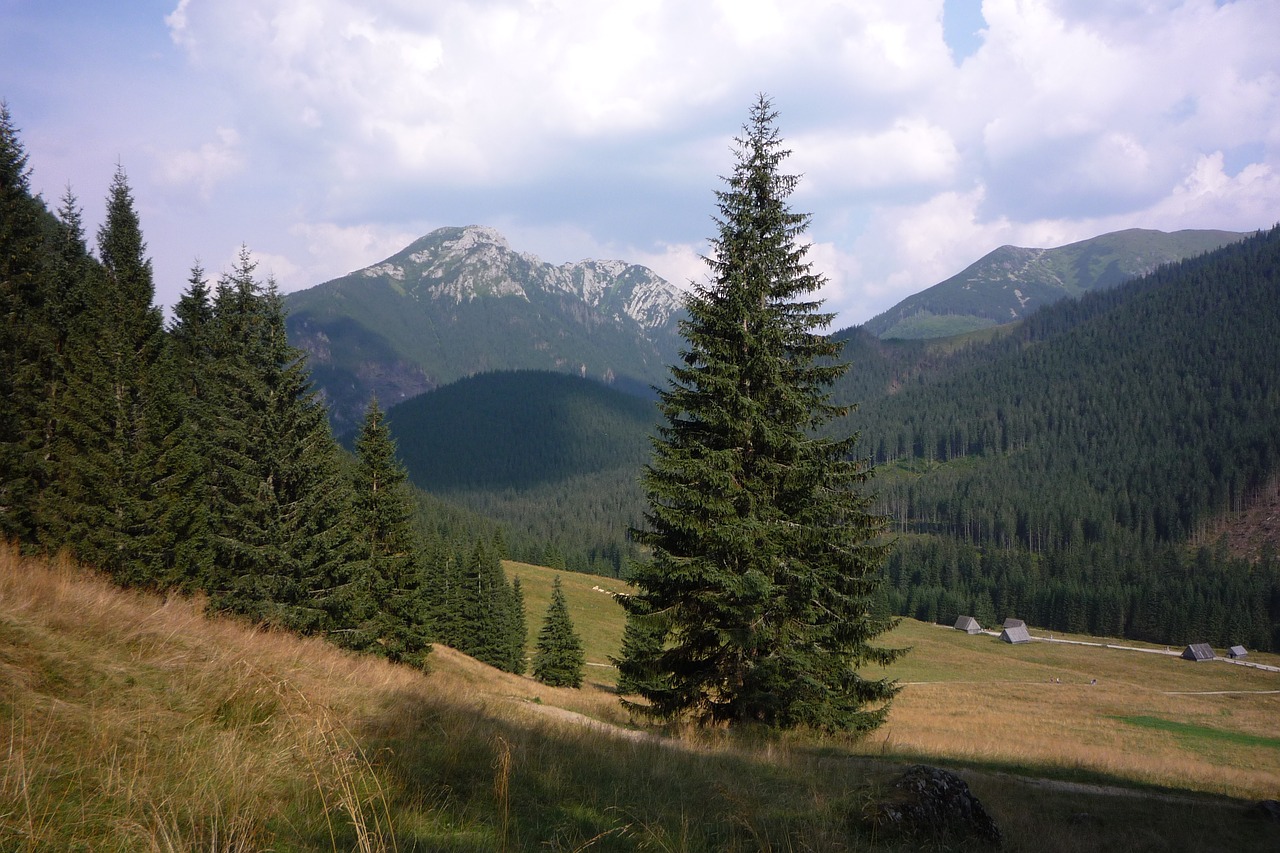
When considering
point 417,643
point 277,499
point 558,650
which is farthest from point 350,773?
point 558,650

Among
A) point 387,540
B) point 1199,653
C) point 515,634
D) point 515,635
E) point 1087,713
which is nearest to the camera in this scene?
point 387,540

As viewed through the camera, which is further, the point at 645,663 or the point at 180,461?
the point at 180,461

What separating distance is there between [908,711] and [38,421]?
4442cm

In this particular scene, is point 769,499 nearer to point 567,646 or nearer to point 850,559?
point 850,559

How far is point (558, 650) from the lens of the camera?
158 feet

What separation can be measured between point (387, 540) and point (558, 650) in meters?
21.7

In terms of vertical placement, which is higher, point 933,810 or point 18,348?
point 18,348

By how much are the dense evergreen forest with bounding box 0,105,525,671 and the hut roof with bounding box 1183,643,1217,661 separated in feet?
362

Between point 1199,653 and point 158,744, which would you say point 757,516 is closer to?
point 158,744

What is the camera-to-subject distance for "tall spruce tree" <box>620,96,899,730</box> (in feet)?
45.5

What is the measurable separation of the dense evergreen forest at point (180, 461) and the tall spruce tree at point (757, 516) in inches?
545

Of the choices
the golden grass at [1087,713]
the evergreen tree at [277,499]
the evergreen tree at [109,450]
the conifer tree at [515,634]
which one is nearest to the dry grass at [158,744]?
the golden grass at [1087,713]

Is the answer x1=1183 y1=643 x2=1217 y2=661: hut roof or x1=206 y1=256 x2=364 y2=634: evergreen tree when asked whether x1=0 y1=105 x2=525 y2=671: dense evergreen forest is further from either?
x1=1183 y1=643 x2=1217 y2=661: hut roof

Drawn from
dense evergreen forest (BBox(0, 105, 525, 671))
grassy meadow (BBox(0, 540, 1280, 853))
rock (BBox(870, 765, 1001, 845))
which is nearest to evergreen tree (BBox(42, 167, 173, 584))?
dense evergreen forest (BBox(0, 105, 525, 671))
